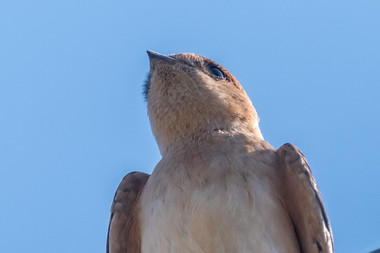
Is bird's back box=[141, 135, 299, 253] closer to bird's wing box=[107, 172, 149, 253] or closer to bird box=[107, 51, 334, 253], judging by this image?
bird box=[107, 51, 334, 253]

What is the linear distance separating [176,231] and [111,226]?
2.66 feet

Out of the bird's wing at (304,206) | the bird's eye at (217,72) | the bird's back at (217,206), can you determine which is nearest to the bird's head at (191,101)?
the bird's eye at (217,72)

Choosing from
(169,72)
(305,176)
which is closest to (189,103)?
(169,72)

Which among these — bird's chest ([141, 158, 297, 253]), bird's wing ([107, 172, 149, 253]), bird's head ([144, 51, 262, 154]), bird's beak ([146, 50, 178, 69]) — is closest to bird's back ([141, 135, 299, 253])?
bird's chest ([141, 158, 297, 253])

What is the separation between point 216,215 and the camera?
145 inches

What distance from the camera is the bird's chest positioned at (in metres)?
3.64

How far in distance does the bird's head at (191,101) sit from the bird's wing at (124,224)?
1.69ft

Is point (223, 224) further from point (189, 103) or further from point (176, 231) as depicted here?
point (189, 103)

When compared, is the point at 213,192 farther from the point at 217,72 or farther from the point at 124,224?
the point at 217,72

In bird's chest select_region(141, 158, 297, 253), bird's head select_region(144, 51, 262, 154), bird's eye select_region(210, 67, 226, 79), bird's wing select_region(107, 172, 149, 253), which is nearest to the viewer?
bird's chest select_region(141, 158, 297, 253)

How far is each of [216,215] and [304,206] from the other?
633mm

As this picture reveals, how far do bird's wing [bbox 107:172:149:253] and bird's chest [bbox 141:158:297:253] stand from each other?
0.32 m

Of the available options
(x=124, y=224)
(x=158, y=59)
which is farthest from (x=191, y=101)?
(x=124, y=224)

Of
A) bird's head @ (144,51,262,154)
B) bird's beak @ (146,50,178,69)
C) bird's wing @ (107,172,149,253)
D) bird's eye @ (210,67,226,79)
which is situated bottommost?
bird's wing @ (107,172,149,253)
